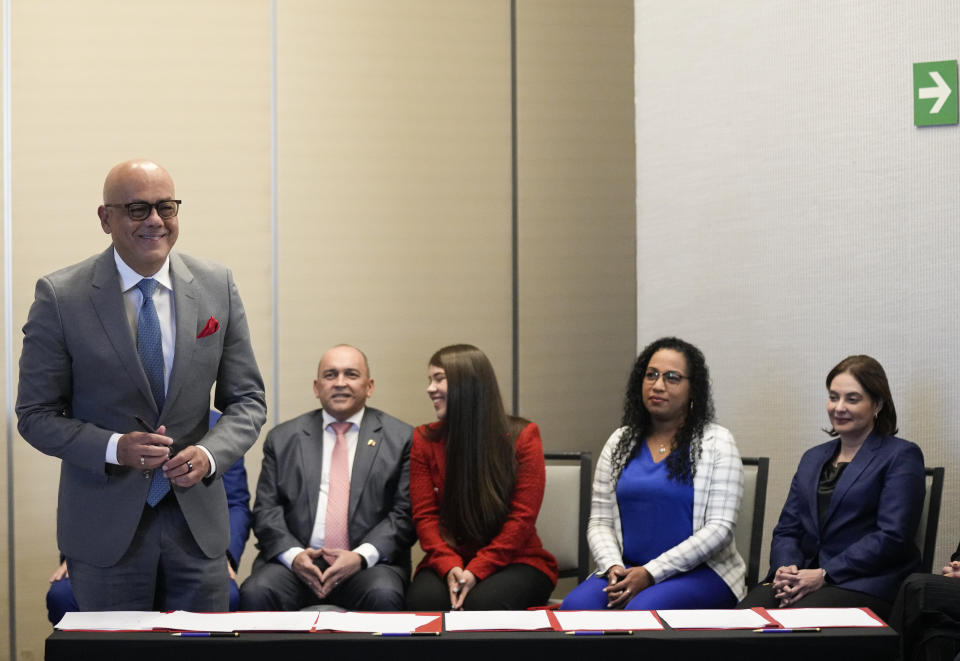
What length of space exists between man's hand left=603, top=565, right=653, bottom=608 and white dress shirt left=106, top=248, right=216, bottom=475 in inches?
62.8

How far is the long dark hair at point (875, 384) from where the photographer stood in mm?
3566

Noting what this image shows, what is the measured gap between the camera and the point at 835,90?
4152 mm

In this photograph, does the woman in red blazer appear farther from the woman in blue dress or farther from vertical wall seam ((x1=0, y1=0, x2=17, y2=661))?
vertical wall seam ((x1=0, y1=0, x2=17, y2=661))

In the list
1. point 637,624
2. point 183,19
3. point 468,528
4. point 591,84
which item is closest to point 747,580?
point 468,528

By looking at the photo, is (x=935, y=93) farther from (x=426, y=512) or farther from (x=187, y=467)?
(x=187, y=467)

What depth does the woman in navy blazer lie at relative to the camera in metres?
3.39

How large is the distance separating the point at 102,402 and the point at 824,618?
5.56ft

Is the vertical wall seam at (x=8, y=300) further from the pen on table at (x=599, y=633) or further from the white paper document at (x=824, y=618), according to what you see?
the white paper document at (x=824, y=618)

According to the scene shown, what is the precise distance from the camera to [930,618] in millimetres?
3092

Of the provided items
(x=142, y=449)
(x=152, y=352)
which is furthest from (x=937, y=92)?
(x=142, y=449)

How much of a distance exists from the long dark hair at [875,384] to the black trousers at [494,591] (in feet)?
4.14

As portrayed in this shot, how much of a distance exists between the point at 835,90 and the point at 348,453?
2.40 metres

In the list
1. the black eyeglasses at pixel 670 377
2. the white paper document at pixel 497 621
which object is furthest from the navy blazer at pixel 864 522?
the white paper document at pixel 497 621

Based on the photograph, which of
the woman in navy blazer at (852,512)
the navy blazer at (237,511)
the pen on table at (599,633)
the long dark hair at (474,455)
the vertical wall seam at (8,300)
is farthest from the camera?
the vertical wall seam at (8,300)
